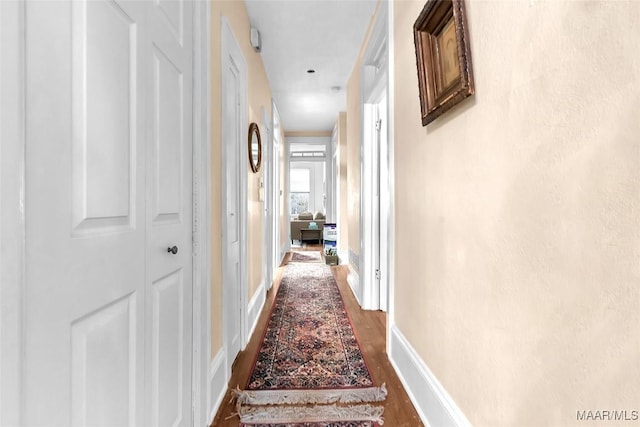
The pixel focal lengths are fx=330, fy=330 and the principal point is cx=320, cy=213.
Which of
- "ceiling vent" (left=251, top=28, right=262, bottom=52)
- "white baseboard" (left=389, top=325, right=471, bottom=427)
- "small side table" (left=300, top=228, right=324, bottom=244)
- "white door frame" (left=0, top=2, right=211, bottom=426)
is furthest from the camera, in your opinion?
"small side table" (left=300, top=228, right=324, bottom=244)

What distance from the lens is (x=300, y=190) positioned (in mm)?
12445

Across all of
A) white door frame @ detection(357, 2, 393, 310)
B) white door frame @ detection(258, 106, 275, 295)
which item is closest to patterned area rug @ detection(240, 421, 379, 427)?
white door frame @ detection(357, 2, 393, 310)

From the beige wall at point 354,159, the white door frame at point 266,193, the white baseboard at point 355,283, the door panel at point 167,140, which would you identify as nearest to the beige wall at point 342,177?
the beige wall at point 354,159

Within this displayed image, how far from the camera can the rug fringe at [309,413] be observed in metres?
1.55

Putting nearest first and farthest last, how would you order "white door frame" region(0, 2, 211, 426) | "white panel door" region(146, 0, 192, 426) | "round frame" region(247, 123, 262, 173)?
1. "white door frame" region(0, 2, 211, 426)
2. "white panel door" region(146, 0, 192, 426)
3. "round frame" region(247, 123, 262, 173)

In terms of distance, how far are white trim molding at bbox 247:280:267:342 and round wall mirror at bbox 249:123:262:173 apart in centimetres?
112

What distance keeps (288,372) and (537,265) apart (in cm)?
160

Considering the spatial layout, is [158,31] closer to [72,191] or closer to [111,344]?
[72,191]

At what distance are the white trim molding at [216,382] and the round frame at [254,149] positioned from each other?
60.6 inches

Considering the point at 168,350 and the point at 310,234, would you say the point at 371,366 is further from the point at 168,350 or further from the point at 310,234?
the point at 310,234

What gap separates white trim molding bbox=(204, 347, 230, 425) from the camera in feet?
5.06

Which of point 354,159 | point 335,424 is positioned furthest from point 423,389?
point 354,159

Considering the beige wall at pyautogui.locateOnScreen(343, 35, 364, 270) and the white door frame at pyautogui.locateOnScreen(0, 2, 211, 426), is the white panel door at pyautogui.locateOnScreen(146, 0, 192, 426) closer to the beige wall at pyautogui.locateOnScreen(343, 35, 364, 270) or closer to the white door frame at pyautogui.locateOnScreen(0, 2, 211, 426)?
the white door frame at pyautogui.locateOnScreen(0, 2, 211, 426)

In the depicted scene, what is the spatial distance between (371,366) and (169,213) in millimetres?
1546
